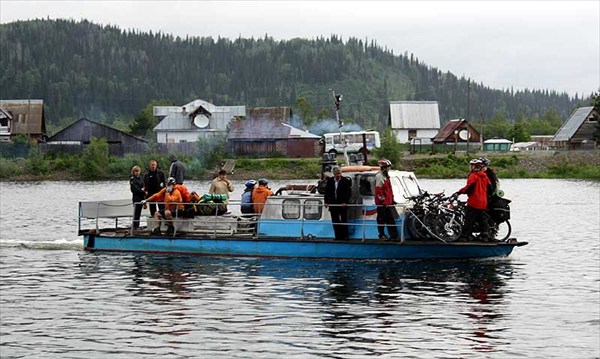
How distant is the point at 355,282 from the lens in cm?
2727

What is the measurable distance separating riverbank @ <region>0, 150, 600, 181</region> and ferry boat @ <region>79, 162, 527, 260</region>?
64233 mm

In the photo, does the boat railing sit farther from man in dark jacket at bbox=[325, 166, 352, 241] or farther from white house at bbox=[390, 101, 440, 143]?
white house at bbox=[390, 101, 440, 143]

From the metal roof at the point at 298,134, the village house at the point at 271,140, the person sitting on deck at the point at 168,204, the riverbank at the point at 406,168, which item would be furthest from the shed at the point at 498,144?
the person sitting on deck at the point at 168,204

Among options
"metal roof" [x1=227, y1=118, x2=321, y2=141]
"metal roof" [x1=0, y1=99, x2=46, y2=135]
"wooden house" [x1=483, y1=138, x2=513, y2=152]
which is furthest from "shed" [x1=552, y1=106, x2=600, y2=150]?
"metal roof" [x1=0, y1=99, x2=46, y2=135]

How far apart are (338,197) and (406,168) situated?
71.7m

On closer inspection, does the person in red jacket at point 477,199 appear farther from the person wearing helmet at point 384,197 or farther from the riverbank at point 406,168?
the riverbank at point 406,168

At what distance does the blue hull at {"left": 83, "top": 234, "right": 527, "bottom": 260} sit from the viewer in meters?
29.4

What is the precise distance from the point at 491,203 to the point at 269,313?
29.4ft

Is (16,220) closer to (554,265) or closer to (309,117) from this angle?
(554,265)

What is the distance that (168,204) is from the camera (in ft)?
105

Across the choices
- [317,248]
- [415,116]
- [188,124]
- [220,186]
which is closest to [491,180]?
[317,248]

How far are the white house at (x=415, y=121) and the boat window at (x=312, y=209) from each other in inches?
5057

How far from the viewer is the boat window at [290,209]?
30.4 meters

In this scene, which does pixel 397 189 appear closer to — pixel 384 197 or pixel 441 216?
pixel 384 197
